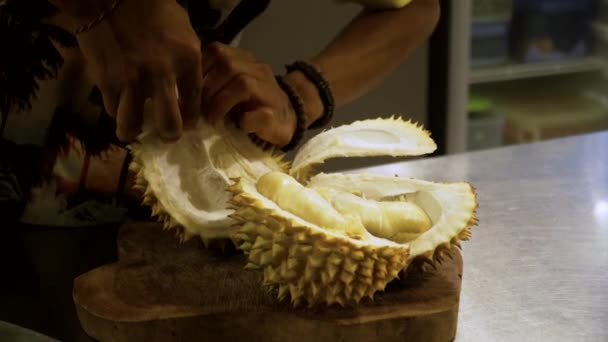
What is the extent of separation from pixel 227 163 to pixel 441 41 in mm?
1188

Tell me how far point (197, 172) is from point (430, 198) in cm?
24

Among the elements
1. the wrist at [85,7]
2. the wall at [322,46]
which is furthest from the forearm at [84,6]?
the wall at [322,46]

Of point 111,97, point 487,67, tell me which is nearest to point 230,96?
point 111,97

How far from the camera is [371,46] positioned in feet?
3.18

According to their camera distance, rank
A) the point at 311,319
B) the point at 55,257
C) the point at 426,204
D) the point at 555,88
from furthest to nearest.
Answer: the point at 555,88
the point at 55,257
the point at 426,204
the point at 311,319

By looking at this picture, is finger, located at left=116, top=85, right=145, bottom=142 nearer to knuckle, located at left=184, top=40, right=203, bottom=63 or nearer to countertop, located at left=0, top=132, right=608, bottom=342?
knuckle, located at left=184, top=40, right=203, bottom=63

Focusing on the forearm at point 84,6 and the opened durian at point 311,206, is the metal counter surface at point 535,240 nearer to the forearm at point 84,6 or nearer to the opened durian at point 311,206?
the opened durian at point 311,206

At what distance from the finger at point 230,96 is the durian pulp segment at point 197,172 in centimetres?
3

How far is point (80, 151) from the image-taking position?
92 centimetres

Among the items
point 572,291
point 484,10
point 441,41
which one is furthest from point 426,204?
point 484,10

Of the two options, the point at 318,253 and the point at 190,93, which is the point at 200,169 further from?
the point at 318,253

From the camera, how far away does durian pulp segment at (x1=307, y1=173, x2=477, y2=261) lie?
0.72 meters

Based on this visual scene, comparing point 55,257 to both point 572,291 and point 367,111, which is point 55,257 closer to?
point 572,291

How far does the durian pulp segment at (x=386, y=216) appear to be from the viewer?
2.41 ft
